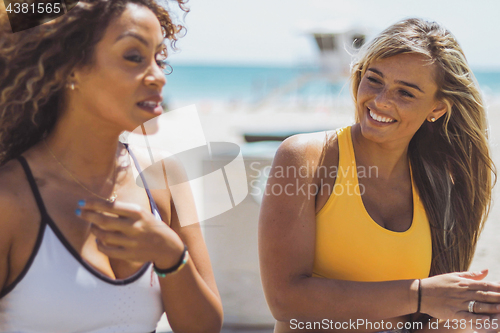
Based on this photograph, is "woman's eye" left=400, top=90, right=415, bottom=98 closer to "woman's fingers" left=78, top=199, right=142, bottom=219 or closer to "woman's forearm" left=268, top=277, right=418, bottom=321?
"woman's forearm" left=268, top=277, right=418, bottom=321

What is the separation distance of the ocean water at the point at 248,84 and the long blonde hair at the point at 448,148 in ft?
78.2

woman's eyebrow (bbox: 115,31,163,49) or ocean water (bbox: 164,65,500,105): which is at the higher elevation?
woman's eyebrow (bbox: 115,31,163,49)

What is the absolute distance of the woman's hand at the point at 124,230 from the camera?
111 centimetres

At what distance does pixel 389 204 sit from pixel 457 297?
0.47 meters

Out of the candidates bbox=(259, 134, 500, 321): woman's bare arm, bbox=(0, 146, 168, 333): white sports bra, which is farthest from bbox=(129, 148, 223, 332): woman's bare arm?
bbox=(259, 134, 500, 321): woman's bare arm

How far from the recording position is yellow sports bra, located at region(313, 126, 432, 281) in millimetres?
1857

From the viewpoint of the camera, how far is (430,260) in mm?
2037

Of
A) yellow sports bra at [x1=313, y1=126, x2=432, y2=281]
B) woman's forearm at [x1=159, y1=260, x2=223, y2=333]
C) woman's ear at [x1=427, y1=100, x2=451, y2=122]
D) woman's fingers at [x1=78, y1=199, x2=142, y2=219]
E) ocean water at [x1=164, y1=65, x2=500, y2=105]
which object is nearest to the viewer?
woman's fingers at [x1=78, y1=199, x2=142, y2=219]

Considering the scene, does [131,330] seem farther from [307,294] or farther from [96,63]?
[96,63]

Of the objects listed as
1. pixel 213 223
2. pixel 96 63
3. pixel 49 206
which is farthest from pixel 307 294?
pixel 213 223

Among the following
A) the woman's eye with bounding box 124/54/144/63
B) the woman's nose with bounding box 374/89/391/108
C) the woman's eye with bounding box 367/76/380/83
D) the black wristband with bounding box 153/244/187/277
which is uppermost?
the woman's eye with bounding box 124/54/144/63

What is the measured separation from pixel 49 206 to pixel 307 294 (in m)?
0.98

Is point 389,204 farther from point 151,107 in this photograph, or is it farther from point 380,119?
point 151,107

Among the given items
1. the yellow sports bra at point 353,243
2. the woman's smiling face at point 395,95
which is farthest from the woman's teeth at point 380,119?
the yellow sports bra at point 353,243
